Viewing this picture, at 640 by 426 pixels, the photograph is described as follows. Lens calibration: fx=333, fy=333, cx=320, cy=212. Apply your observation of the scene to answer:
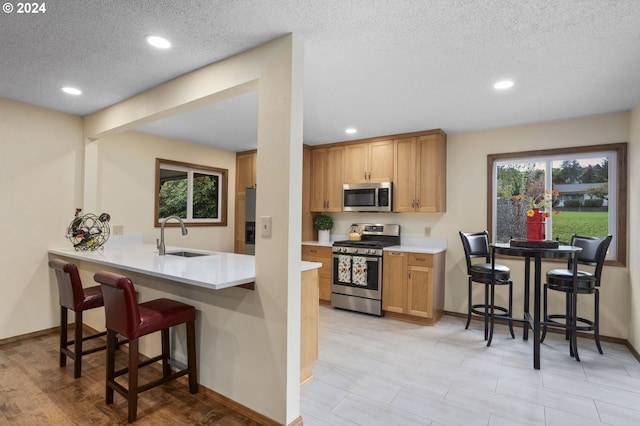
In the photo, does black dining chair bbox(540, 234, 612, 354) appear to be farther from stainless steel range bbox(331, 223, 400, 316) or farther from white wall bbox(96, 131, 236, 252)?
white wall bbox(96, 131, 236, 252)

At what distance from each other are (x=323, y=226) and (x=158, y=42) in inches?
139

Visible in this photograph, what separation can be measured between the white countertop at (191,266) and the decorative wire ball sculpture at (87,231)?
0.30 ft

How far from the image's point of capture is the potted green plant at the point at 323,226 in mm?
5207

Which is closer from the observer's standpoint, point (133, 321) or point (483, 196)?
point (133, 321)

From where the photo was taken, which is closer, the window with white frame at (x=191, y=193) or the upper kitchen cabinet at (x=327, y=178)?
the window with white frame at (x=191, y=193)

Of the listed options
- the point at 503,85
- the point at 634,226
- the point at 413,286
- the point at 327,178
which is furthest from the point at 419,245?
the point at 503,85

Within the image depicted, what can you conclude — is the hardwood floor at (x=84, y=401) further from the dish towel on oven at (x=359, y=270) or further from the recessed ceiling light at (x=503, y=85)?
the recessed ceiling light at (x=503, y=85)

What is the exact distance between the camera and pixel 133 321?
197cm

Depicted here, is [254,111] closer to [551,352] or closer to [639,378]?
[551,352]

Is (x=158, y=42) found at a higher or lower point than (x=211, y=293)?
higher

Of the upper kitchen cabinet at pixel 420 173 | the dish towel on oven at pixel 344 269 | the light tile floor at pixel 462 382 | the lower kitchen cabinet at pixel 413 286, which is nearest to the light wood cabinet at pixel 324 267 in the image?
the dish towel on oven at pixel 344 269

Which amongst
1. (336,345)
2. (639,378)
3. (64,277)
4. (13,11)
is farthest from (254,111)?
(639,378)

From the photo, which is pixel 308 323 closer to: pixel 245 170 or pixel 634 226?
pixel 634 226

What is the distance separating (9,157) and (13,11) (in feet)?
6.57
